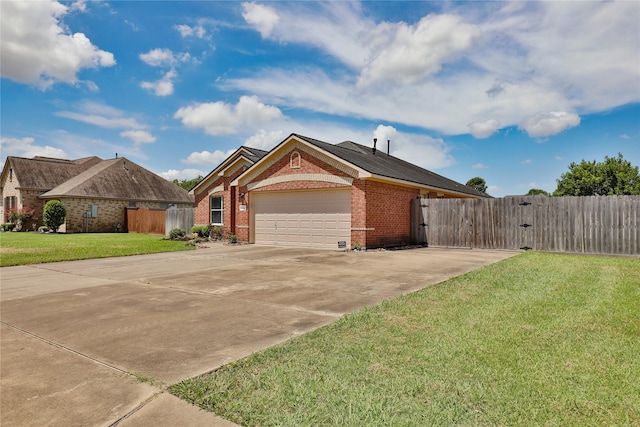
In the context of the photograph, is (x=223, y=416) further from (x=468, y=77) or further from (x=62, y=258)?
(x=468, y=77)

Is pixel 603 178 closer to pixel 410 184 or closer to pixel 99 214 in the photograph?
pixel 410 184

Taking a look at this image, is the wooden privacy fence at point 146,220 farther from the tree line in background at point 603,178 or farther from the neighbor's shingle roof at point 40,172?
the tree line in background at point 603,178

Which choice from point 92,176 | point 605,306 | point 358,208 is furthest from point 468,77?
point 92,176

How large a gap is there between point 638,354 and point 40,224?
39019 millimetres

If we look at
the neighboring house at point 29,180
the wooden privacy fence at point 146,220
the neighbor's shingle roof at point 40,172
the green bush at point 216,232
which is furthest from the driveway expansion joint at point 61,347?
the neighbor's shingle roof at point 40,172

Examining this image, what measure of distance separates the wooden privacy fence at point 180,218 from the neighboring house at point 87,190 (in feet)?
30.4

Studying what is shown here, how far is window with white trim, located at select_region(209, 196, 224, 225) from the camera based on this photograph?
21.7m

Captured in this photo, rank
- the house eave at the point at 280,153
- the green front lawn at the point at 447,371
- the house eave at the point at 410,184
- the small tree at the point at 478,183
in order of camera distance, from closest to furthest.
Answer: the green front lawn at the point at 447,371 → the house eave at the point at 280,153 → the house eave at the point at 410,184 → the small tree at the point at 478,183

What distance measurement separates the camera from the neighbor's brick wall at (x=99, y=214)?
95.2 feet

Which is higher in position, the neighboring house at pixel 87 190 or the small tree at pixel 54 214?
the neighboring house at pixel 87 190

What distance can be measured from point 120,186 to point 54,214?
6.07 metres

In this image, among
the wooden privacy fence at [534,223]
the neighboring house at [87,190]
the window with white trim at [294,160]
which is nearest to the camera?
the wooden privacy fence at [534,223]

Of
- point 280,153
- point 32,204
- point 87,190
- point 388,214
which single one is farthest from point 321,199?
point 32,204

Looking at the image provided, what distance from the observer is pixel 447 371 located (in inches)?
131
